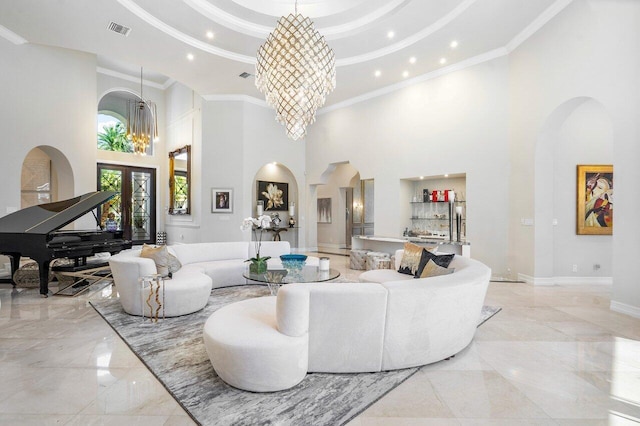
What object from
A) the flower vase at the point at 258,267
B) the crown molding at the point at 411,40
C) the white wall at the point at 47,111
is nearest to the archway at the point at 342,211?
the crown molding at the point at 411,40

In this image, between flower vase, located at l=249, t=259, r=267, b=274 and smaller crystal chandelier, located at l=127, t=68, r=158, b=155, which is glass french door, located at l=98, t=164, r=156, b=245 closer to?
smaller crystal chandelier, located at l=127, t=68, r=158, b=155

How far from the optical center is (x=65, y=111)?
7.15 m

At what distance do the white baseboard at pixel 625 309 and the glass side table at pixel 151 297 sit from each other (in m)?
5.48

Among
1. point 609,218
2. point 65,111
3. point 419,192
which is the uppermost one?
point 65,111

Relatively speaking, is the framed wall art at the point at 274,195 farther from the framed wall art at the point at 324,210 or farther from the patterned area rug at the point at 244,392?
the patterned area rug at the point at 244,392

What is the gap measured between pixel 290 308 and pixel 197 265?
129 inches

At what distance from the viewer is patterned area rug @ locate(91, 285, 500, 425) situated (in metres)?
1.99

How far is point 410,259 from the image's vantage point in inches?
176

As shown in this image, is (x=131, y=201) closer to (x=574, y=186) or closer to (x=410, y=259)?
(x=410, y=259)

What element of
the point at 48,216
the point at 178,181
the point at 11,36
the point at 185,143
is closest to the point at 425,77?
the point at 185,143

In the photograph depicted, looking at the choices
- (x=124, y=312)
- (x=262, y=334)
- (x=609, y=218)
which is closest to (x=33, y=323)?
(x=124, y=312)

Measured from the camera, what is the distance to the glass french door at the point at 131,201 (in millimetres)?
9680

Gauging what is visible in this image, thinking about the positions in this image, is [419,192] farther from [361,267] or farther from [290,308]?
[290,308]

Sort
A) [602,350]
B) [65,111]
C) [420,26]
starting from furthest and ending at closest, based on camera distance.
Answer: [65,111], [420,26], [602,350]
